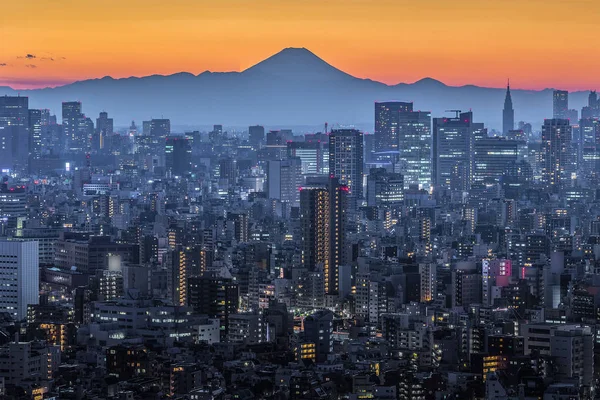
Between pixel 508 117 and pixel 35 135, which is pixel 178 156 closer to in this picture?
pixel 35 135

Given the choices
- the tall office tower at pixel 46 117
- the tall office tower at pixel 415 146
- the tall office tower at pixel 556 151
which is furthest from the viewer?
the tall office tower at pixel 46 117

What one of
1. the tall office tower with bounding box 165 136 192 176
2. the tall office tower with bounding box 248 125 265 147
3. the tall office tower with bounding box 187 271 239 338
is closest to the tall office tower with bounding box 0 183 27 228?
the tall office tower with bounding box 165 136 192 176

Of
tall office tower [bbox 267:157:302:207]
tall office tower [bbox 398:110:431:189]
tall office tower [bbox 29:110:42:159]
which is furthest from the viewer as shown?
tall office tower [bbox 29:110:42:159]

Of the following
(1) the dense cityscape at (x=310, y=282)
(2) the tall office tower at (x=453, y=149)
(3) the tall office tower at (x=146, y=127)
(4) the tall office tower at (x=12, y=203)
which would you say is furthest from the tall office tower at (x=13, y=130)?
(2) the tall office tower at (x=453, y=149)

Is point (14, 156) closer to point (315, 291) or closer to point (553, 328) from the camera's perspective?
point (315, 291)

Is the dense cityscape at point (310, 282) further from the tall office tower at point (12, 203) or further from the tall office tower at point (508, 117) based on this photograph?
the tall office tower at point (508, 117)

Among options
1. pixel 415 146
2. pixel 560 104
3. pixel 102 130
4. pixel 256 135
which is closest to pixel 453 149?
pixel 415 146

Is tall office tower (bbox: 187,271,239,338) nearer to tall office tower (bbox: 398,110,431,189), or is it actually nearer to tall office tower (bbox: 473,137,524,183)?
tall office tower (bbox: 398,110,431,189)

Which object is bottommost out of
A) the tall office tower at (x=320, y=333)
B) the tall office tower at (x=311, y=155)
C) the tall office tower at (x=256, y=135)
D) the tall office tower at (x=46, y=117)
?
the tall office tower at (x=320, y=333)
